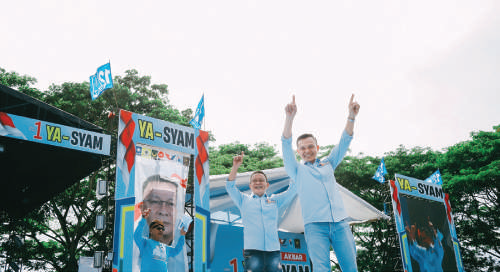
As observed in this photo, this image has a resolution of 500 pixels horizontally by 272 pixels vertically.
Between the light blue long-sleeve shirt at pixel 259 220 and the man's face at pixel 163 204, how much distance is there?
219cm

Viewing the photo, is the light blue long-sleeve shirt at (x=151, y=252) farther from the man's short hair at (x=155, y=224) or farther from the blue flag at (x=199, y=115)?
the blue flag at (x=199, y=115)

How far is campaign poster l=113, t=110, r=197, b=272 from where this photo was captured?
559cm

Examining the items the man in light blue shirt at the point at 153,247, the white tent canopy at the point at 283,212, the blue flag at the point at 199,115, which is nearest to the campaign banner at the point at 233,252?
the white tent canopy at the point at 283,212

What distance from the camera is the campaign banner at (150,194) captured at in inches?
220

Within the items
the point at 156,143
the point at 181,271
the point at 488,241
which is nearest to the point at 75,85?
the point at 156,143

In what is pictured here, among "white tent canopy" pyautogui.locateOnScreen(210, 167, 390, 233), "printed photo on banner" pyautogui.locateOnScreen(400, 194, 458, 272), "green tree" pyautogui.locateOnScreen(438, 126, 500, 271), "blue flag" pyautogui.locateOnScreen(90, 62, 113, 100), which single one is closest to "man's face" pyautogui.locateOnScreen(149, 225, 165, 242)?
"white tent canopy" pyautogui.locateOnScreen(210, 167, 390, 233)

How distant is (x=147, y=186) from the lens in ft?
20.0

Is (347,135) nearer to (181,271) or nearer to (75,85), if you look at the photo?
(181,271)

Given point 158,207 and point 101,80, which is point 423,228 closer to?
point 158,207

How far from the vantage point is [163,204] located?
6184 millimetres

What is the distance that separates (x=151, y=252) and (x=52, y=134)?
3021 millimetres

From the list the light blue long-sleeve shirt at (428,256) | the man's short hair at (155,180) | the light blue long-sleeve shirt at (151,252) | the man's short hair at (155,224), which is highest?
the man's short hair at (155,180)

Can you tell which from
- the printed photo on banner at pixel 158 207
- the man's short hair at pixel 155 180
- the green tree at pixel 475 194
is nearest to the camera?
the printed photo on banner at pixel 158 207

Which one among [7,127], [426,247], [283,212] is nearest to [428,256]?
[426,247]
